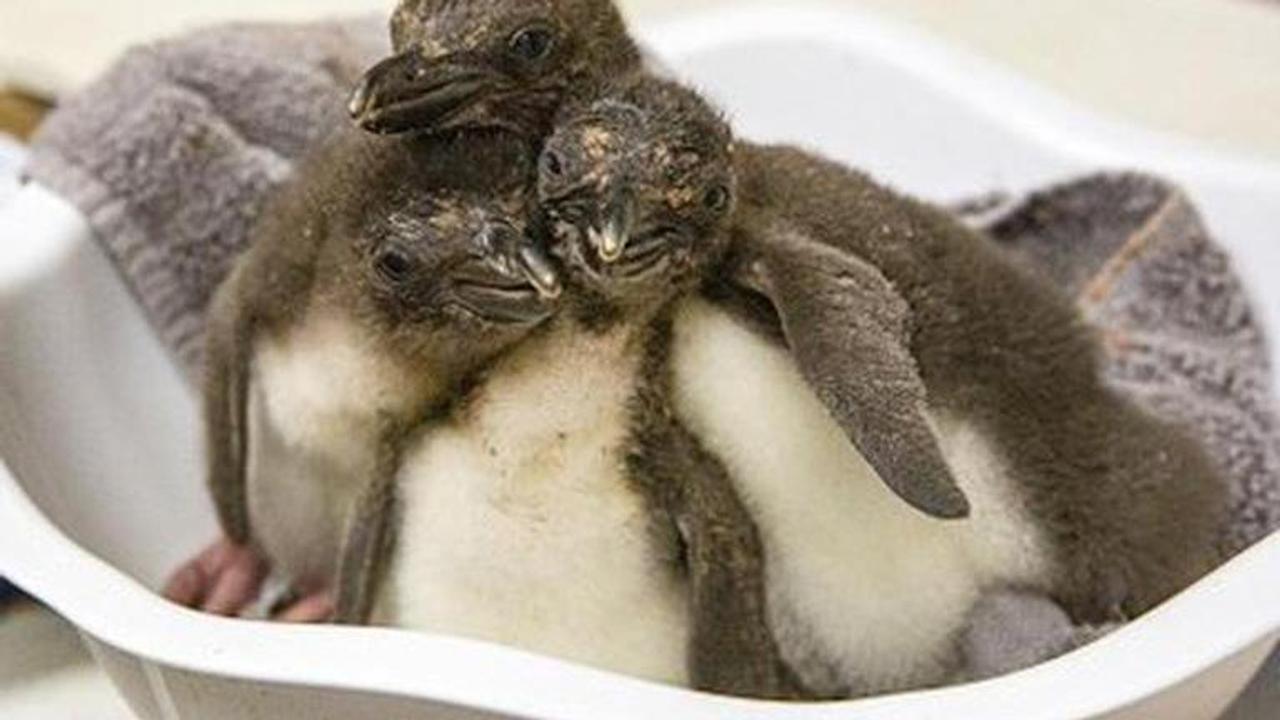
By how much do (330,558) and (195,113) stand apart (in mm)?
147

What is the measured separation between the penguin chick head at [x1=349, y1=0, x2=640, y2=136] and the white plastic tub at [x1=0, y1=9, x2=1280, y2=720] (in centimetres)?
11

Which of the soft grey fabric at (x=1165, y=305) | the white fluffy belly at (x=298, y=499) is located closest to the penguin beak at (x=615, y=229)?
the white fluffy belly at (x=298, y=499)

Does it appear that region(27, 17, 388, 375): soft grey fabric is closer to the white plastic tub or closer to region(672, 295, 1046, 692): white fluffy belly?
the white plastic tub

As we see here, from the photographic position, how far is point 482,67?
49cm

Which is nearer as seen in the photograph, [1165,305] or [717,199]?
[717,199]

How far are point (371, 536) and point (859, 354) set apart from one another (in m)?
0.14

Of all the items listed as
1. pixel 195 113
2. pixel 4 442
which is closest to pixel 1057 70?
pixel 195 113

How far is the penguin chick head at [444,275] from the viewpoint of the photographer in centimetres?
48

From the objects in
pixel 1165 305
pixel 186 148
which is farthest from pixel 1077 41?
pixel 186 148

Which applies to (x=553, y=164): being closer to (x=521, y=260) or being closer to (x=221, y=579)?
(x=521, y=260)

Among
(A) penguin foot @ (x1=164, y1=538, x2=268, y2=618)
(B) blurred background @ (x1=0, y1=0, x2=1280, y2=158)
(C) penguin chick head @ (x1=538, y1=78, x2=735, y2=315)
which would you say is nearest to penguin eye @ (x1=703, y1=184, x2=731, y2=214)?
(C) penguin chick head @ (x1=538, y1=78, x2=735, y2=315)

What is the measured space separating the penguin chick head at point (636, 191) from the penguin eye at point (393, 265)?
3 centimetres

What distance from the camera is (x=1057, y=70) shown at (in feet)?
3.15

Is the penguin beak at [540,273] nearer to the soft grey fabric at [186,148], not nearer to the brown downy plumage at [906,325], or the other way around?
the brown downy plumage at [906,325]
